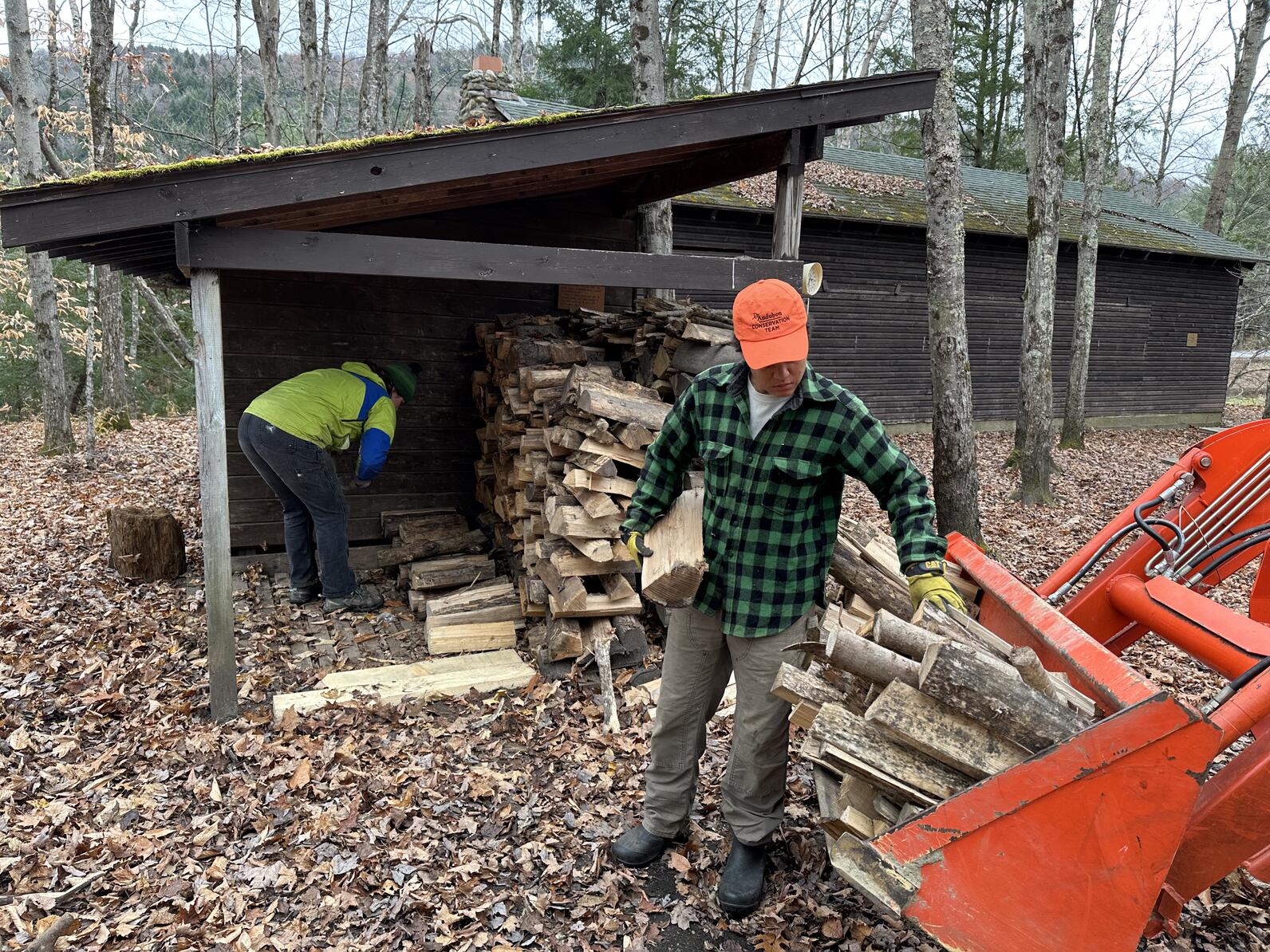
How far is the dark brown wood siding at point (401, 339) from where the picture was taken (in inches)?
261

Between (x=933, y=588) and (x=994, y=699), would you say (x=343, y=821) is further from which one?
(x=994, y=699)

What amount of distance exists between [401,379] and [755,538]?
4285mm

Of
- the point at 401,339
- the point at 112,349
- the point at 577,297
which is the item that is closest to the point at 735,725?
the point at 401,339

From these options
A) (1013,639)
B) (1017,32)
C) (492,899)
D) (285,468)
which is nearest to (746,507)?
(1013,639)

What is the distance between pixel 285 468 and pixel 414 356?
1795 millimetres

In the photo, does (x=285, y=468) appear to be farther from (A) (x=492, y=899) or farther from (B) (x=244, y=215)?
(A) (x=492, y=899)

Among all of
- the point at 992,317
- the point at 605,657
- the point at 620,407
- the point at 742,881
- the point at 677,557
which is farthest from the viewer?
the point at 992,317

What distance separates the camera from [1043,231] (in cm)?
926

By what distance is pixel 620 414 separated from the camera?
4.96 metres

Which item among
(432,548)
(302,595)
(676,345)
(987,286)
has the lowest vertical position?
(302,595)

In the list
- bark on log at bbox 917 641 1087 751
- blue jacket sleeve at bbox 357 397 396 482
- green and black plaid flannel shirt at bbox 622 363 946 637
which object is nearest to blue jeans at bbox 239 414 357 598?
blue jacket sleeve at bbox 357 397 396 482

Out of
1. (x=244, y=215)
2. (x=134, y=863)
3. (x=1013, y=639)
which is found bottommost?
(x=134, y=863)

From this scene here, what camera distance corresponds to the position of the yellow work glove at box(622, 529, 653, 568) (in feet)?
10.2

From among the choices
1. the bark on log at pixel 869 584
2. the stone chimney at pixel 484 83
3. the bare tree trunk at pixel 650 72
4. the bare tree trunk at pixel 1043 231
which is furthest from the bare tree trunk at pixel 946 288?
the stone chimney at pixel 484 83
